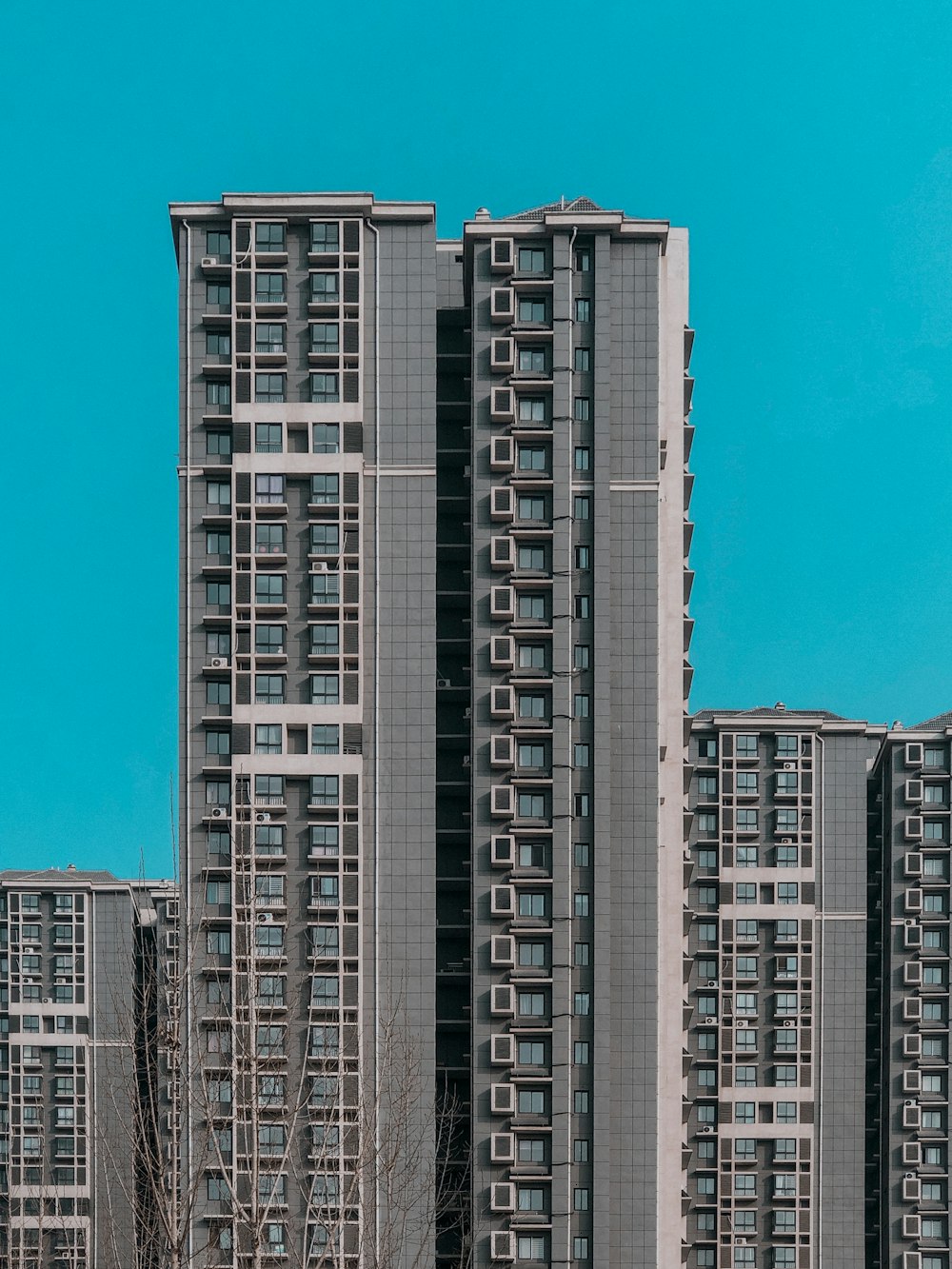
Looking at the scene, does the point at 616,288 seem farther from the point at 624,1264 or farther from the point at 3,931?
the point at 3,931

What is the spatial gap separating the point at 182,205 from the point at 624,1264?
22.9 metres

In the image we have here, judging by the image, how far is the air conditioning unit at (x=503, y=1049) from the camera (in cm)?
3033

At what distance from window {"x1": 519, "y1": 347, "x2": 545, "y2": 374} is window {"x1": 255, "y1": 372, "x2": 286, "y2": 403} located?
4937 millimetres

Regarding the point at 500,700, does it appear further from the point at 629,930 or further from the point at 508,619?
the point at 629,930

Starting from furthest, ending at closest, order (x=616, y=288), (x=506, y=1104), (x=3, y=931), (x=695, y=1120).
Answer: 1. (x=3, y=931)
2. (x=695, y=1120)
3. (x=616, y=288)
4. (x=506, y=1104)

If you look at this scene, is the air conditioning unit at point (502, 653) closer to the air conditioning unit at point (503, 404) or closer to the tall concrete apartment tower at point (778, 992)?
the air conditioning unit at point (503, 404)

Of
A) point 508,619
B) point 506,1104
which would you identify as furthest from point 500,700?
point 506,1104

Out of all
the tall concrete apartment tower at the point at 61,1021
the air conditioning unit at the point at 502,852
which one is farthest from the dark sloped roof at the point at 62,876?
the air conditioning unit at the point at 502,852

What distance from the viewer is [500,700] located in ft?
103

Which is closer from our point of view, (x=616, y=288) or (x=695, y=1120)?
(x=616, y=288)

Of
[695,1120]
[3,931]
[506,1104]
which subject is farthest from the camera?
[3,931]

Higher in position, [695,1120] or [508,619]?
[508,619]

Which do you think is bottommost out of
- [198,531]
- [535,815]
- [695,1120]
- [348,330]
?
[695,1120]

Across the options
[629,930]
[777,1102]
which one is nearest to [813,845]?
[777,1102]
